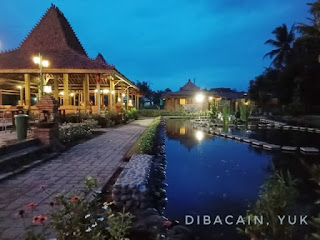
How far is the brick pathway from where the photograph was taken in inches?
144

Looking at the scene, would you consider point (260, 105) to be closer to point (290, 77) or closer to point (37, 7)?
point (290, 77)

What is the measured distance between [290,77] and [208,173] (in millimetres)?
25954

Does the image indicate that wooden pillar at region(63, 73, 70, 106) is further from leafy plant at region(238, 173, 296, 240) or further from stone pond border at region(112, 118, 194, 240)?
leafy plant at region(238, 173, 296, 240)

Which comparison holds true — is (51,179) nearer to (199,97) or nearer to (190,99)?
(199,97)

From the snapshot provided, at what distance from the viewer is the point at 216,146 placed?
11258mm

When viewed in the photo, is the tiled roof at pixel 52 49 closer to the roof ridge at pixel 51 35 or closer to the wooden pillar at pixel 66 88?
the roof ridge at pixel 51 35

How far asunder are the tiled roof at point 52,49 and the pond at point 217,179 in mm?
7840

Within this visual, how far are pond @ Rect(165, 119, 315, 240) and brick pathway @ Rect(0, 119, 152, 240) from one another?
151cm

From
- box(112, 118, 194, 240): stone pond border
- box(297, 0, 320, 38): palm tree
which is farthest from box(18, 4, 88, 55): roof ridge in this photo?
box(297, 0, 320, 38): palm tree

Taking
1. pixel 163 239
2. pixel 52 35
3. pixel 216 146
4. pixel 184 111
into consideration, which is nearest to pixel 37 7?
pixel 184 111

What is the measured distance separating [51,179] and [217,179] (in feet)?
12.1

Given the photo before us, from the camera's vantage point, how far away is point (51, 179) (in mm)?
5434

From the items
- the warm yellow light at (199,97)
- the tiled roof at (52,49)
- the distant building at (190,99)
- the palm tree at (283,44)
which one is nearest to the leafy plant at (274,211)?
the tiled roof at (52,49)

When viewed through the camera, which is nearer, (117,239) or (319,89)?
(117,239)
